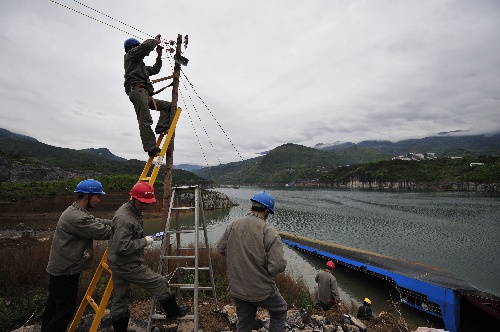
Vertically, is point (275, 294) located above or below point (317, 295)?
above

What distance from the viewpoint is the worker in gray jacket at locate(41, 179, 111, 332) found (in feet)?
13.4

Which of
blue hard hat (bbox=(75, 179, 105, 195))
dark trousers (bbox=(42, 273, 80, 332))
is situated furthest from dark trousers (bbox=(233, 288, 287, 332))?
blue hard hat (bbox=(75, 179, 105, 195))

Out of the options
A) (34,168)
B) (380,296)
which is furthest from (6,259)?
(34,168)

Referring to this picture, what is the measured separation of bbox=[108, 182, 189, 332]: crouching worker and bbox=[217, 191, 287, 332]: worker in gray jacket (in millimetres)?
1306

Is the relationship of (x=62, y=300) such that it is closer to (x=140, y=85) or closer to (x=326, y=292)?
(x=140, y=85)

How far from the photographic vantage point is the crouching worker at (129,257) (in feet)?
12.4

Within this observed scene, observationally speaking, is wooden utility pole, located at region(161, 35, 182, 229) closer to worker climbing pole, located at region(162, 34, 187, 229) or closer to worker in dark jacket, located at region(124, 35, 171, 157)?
worker climbing pole, located at region(162, 34, 187, 229)

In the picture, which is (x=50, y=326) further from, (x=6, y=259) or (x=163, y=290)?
(x=6, y=259)

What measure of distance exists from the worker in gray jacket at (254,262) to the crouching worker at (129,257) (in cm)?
131

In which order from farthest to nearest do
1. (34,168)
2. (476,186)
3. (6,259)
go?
(476,186) < (34,168) < (6,259)

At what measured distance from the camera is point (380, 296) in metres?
15.3

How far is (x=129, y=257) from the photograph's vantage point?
3.91m

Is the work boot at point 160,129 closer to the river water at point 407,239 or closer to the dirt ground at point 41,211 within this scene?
the river water at point 407,239

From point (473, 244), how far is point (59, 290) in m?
33.3
